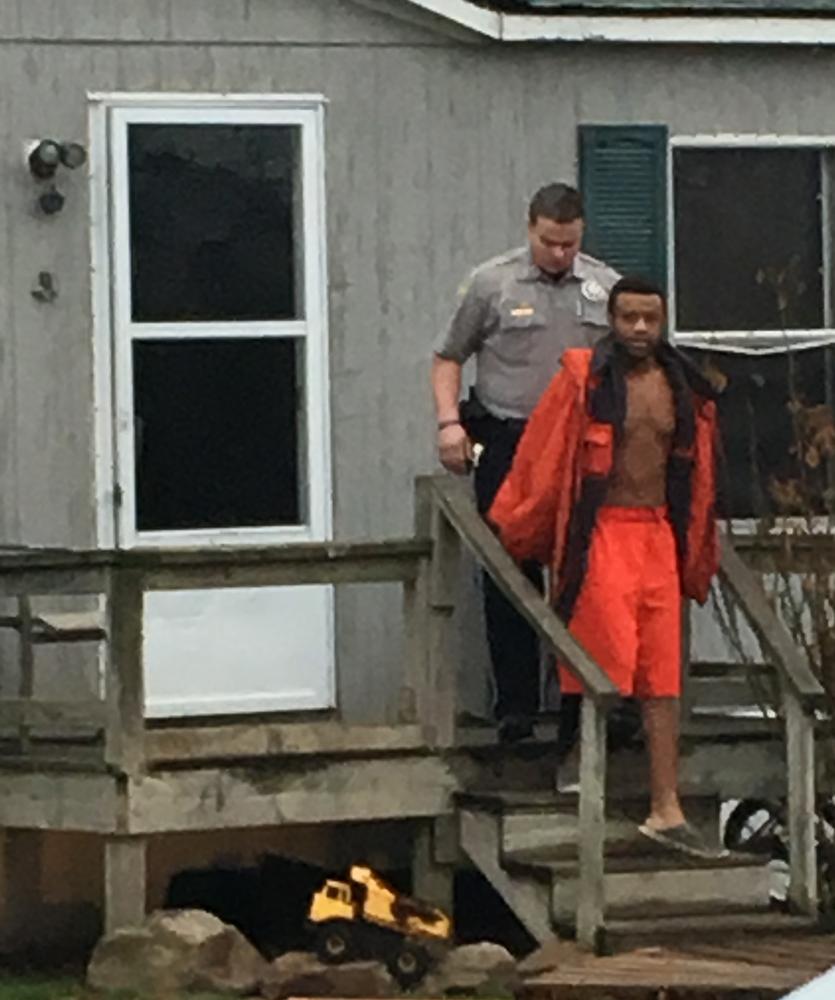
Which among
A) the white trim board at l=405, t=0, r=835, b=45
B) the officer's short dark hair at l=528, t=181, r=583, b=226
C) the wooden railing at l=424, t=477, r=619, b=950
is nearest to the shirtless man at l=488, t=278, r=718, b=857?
the wooden railing at l=424, t=477, r=619, b=950

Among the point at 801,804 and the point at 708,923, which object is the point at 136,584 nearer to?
the point at 708,923

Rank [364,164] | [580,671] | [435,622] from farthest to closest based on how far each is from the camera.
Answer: [364,164] < [435,622] < [580,671]

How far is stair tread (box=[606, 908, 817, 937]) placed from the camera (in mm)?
10734

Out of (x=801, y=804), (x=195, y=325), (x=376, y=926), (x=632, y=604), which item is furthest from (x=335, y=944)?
(x=195, y=325)

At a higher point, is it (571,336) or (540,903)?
(571,336)

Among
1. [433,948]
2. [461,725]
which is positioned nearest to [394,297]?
[461,725]

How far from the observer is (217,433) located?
12406mm

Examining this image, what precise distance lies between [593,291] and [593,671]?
1551 mm

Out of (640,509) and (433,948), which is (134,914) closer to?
(433,948)

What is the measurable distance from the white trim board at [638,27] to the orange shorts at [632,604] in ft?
7.64

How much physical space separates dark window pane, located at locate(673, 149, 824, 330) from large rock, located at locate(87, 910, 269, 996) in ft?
10.7

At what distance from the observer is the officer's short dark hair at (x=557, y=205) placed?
36.6 feet

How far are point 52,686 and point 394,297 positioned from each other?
1.89m

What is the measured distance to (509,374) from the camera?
11.7 metres
